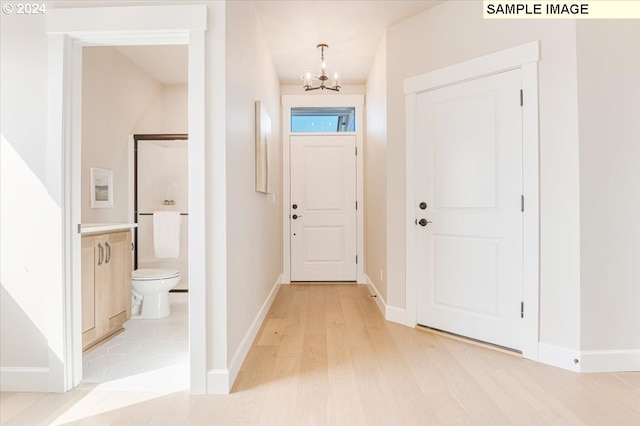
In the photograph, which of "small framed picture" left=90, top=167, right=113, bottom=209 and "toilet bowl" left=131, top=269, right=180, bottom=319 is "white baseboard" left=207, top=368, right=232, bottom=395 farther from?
"small framed picture" left=90, top=167, right=113, bottom=209

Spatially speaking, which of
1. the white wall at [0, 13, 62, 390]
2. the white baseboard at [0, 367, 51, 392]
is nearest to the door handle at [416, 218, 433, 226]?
the white wall at [0, 13, 62, 390]

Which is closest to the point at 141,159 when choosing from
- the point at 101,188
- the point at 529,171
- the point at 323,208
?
the point at 101,188

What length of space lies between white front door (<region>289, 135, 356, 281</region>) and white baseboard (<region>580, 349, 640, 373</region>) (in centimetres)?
293

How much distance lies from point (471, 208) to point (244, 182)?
1669 millimetres

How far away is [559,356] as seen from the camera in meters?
2.27

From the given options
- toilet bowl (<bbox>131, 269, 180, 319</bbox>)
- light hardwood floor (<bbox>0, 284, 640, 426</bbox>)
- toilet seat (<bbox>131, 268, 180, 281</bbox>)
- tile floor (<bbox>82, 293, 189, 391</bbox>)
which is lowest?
tile floor (<bbox>82, 293, 189, 391</bbox>)

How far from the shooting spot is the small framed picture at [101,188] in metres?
3.31

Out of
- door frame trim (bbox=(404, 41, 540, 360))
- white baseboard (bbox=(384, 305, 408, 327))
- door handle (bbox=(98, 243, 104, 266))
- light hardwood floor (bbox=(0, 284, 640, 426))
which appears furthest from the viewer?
white baseboard (bbox=(384, 305, 408, 327))

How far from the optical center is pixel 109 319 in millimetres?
2795

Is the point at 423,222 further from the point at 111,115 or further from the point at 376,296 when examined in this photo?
the point at 111,115

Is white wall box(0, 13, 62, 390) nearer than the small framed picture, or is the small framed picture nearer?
white wall box(0, 13, 62, 390)

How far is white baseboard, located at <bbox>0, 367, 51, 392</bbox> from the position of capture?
1.98 metres

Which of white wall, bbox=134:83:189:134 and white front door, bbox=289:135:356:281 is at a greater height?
white wall, bbox=134:83:189:134

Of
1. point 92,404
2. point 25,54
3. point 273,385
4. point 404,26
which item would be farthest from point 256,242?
point 404,26
